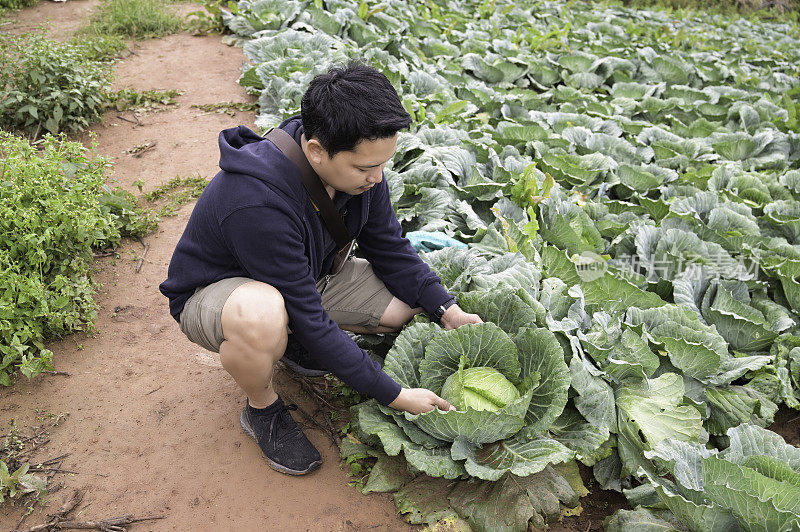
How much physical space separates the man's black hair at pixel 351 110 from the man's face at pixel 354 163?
2 centimetres

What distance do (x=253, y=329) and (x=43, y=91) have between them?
3.43 meters

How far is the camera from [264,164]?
1.98 metres

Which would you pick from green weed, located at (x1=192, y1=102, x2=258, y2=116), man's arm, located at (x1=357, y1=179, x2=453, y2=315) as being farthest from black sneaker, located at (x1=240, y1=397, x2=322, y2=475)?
green weed, located at (x1=192, y1=102, x2=258, y2=116)

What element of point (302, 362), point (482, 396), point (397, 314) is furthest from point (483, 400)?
point (302, 362)

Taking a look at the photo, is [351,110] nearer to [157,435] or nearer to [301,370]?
[301,370]

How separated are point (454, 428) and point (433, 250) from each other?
119 cm

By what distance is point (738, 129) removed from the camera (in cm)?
557

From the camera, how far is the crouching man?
6.31ft

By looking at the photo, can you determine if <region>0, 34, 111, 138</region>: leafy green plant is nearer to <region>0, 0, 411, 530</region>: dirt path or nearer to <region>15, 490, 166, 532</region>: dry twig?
<region>0, 0, 411, 530</region>: dirt path

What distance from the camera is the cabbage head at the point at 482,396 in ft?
6.96

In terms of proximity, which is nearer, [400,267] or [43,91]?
[400,267]

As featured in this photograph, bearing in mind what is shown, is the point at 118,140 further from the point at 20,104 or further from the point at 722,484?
the point at 722,484

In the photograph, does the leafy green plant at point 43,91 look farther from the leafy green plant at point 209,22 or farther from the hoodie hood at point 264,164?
the hoodie hood at point 264,164

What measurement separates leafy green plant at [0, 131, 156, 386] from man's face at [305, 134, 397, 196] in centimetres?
153
